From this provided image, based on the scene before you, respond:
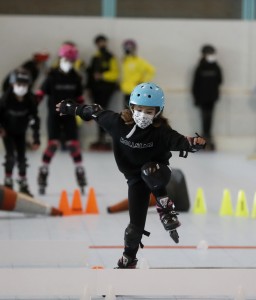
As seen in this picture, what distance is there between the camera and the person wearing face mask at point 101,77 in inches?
617

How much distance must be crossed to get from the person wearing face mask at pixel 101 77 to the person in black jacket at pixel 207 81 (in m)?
1.59

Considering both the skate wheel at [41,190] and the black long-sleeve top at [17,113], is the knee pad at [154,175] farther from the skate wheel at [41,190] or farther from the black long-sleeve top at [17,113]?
the skate wheel at [41,190]

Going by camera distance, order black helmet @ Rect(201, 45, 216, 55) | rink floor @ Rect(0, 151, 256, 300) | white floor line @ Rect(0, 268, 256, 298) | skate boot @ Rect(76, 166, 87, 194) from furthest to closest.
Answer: black helmet @ Rect(201, 45, 216, 55), skate boot @ Rect(76, 166, 87, 194), rink floor @ Rect(0, 151, 256, 300), white floor line @ Rect(0, 268, 256, 298)

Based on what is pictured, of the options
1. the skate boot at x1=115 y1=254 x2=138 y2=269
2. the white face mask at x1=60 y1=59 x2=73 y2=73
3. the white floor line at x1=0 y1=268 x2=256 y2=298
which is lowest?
the skate boot at x1=115 y1=254 x2=138 y2=269

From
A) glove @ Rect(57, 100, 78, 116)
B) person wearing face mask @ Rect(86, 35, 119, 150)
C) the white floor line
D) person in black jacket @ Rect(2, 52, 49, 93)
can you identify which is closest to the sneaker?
the white floor line

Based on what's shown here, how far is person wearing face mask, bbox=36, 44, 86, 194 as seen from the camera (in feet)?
33.2

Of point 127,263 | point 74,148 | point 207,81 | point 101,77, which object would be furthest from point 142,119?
point 207,81

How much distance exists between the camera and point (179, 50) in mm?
16578

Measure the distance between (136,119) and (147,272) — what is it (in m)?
1.06

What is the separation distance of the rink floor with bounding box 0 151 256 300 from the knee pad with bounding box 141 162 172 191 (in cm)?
76

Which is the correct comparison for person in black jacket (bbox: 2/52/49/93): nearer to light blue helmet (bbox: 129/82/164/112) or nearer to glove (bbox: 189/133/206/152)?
light blue helmet (bbox: 129/82/164/112)

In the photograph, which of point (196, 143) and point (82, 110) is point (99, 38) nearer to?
point (82, 110)

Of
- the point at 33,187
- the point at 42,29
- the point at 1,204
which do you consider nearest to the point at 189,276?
the point at 1,204

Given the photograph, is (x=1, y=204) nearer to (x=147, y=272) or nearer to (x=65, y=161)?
(x=147, y=272)
